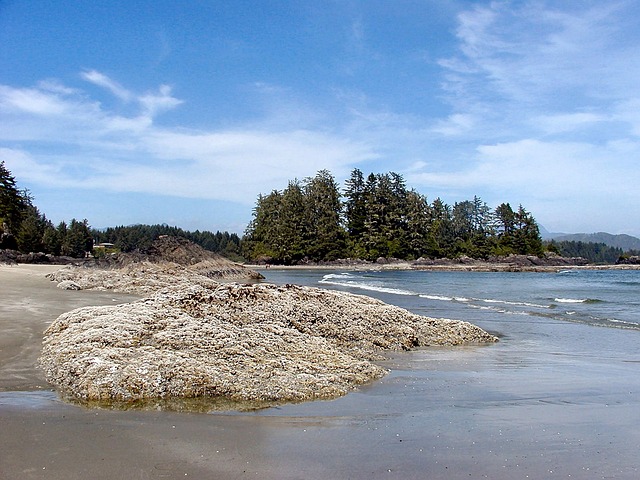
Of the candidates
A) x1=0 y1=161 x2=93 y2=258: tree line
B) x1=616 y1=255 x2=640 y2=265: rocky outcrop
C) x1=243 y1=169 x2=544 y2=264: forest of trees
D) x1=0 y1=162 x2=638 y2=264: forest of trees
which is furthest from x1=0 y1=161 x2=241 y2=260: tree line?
x1=616 y1=255 x2=640 y2=265: rocky outcrop

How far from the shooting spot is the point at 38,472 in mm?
4023

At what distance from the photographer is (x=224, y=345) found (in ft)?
24.5

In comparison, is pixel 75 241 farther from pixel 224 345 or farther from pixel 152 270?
pixel 224 345

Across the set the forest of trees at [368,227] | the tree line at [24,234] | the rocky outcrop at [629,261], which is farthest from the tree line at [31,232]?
the rocky outcrop at [629,261]

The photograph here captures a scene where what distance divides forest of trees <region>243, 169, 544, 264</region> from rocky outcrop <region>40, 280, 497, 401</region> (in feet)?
279

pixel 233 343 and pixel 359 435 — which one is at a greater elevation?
pixel 233 343

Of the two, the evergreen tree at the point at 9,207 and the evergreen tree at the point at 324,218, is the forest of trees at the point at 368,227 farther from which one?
the evergreen tree at the point at 9,207

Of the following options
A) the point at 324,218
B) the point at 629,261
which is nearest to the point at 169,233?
the point at 324,218

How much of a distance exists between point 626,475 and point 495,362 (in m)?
5.11

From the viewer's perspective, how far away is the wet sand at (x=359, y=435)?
4.25 m

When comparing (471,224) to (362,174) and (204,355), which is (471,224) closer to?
(362,174)

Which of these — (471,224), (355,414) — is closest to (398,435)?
(355,414)

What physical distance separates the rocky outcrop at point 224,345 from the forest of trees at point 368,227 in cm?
8498

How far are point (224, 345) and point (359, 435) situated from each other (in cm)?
295
